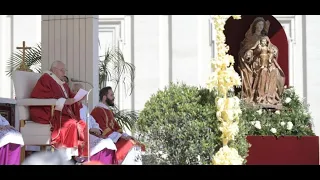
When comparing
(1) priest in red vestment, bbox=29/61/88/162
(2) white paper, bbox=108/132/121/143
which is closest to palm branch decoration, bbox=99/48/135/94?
(2) white paper, bbox=108/132/121/143

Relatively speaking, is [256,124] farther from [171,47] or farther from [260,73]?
[171,47]

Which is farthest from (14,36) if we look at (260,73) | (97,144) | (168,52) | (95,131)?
(97,144)

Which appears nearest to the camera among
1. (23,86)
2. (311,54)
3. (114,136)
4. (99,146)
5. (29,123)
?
(29,123)

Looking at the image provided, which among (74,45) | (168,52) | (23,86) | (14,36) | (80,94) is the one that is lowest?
(80,94)

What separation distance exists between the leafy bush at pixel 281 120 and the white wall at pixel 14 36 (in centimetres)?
536

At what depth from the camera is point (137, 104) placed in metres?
16.2

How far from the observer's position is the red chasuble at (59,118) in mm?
10055

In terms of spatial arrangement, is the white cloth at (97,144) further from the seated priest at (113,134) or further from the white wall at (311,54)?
the white wall at (311,54)

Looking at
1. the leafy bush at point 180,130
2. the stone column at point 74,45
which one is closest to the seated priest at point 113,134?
the stone column at point 74,45

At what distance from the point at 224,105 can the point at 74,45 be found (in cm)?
336

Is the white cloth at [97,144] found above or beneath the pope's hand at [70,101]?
beneath

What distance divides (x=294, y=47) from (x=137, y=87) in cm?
312

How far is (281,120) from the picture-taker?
12.7 metres
